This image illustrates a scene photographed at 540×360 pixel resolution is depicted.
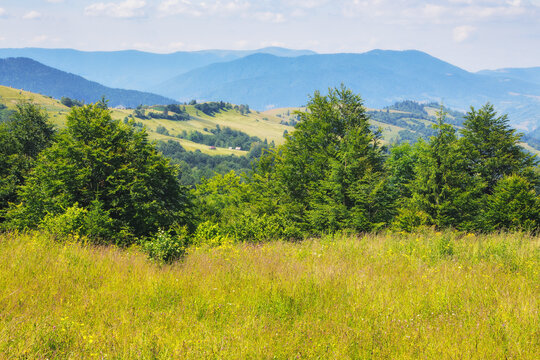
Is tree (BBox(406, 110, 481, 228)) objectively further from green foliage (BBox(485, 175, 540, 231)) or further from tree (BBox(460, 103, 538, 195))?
tree (BBox(460, 103, 538, 195))

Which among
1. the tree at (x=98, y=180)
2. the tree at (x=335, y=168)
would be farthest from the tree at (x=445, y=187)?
the tree at (x=98, y=180)

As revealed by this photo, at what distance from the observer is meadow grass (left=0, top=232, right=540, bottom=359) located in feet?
12.3

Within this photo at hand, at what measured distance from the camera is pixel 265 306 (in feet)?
16.0

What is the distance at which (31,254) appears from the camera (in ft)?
21.3

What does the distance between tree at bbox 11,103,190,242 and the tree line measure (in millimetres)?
85

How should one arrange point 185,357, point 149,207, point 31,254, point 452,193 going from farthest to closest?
point 452,193
point 149,207
point 31,254
point 185,357

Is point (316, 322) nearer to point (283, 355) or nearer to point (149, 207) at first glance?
point (283, 355)

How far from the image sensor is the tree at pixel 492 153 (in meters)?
34.3

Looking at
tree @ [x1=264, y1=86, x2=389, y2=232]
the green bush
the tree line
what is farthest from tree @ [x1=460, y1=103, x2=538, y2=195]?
tree @ [x1=264, y1=86, x2=389, y2=232]

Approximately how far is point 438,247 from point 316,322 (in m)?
5.26

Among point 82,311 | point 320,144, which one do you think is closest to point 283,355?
point 82,311

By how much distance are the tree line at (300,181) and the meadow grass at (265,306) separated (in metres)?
10.7

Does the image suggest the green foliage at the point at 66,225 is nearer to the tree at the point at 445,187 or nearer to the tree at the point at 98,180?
the tree at the point at 98,180

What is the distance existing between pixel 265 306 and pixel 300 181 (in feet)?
91.6
